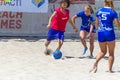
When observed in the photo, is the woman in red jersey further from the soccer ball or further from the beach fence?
the beach fence

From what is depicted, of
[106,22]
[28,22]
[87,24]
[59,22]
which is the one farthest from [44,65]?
[28,22]

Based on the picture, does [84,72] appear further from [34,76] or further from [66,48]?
[66,48]

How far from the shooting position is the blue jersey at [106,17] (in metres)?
10.0

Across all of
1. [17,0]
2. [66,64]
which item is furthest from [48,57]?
[17,0]

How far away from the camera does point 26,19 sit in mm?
17312

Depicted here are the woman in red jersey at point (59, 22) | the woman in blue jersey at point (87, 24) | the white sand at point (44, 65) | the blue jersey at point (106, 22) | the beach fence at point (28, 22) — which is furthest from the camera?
the beach fence at point (28, 22)

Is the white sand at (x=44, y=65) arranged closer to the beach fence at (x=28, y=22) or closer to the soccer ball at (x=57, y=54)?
Result: the soccer ball at (x=57, y=54)

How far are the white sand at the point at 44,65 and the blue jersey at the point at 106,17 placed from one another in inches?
39.2

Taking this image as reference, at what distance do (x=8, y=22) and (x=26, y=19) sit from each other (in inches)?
26.9

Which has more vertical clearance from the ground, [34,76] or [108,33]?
[108,33]

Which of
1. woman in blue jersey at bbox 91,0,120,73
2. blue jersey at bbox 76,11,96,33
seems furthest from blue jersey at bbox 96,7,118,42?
blue jersey at bbox 76,11,96,33

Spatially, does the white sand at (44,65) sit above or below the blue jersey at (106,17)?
below

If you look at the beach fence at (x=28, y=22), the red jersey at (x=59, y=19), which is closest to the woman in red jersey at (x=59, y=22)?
the red jersey at (x=59, y=19)

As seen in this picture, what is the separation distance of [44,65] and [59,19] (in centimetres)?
181
